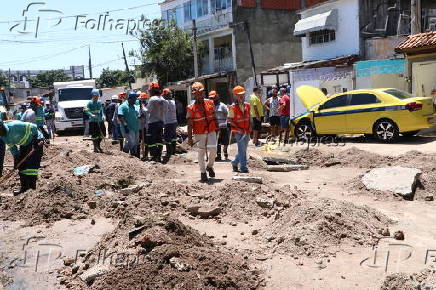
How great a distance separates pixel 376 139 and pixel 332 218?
9271mm

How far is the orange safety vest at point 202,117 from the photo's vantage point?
347 inches

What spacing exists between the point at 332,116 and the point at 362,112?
977 mm

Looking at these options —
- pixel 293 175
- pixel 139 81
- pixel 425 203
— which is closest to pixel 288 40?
pixel 139 81

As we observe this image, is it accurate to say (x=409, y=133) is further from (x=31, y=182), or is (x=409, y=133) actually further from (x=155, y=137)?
(x=31, y=182)

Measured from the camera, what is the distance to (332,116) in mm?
15133

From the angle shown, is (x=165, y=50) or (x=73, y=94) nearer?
(x=73, y=94)

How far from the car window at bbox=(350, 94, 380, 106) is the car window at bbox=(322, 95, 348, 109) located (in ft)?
Answer: 0.87

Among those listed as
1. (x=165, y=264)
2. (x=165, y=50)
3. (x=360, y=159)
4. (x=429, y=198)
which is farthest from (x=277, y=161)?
(x=165, y=50)

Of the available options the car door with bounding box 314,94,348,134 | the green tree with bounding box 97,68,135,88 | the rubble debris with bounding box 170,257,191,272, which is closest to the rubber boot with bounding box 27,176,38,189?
the rubble debris with bounding box 170,257,191,272

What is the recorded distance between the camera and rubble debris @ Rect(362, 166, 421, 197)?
7.81 metres

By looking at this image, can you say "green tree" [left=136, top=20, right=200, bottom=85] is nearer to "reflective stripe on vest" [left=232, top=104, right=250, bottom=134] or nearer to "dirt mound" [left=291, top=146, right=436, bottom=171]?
"dirt mound" [left=291, top=146, right=436, bottom=171]

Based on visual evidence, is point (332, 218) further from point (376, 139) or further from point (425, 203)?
point (376, 139)

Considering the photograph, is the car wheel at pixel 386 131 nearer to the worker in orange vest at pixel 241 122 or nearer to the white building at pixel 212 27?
the worker in orange vest at pixel 241 122

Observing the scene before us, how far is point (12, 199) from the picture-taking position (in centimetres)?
800
